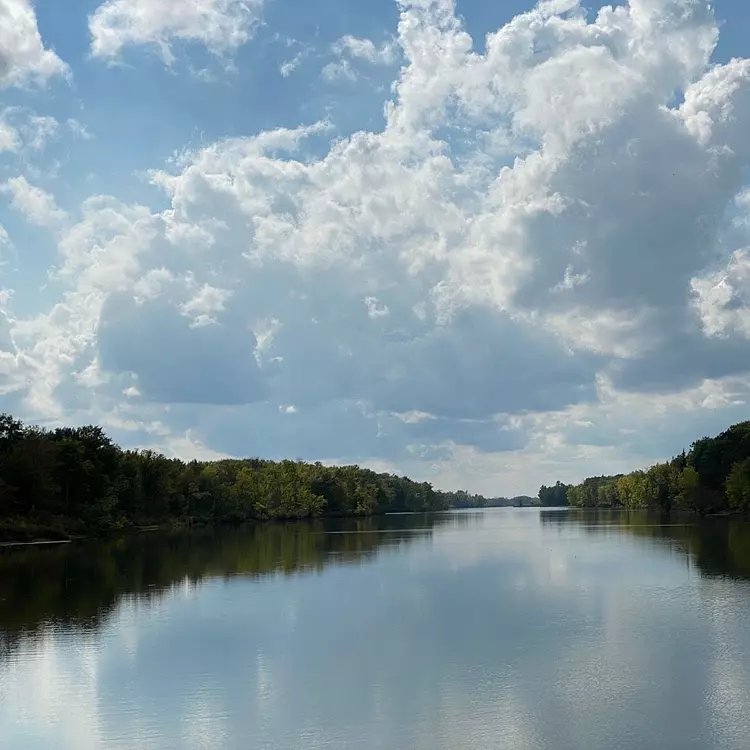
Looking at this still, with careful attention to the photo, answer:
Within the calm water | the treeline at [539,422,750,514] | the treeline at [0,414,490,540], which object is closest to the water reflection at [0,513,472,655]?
the calm water

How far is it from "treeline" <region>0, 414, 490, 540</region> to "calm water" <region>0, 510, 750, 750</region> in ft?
107

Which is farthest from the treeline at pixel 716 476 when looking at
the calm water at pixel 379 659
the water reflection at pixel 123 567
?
the calm water at pixel 379 659

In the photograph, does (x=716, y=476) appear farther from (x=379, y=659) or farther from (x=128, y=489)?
(x=379, y=659)

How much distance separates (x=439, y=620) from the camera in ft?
101

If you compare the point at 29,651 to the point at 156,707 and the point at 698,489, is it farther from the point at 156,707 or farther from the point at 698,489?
the point at 698,489

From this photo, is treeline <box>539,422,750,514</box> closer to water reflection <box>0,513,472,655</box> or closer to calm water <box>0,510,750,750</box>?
water reflection <box>0,513,472,655</box>

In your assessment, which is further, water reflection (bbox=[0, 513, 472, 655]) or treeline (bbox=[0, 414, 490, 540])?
Result: treeline (bbox=[0, 414, 490, 540])

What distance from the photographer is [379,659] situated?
23938 mm

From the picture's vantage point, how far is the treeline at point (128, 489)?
79312 millimetres

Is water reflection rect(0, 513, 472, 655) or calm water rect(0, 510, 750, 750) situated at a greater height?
water reflection rect(0, 513, 472, 655)

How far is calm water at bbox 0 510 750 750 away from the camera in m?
17.3

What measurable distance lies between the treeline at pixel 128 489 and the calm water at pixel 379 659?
32.5 metres

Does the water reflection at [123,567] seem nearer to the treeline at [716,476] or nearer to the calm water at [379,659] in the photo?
the calm water at [379,659]

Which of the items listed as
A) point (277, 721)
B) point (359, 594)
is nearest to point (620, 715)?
point (277, 721)
